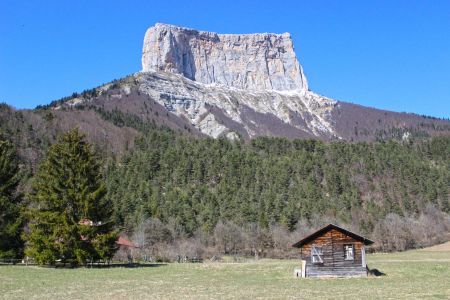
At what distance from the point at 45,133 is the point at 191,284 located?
489 ft

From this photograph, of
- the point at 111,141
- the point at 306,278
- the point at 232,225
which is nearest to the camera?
the point at 306,278

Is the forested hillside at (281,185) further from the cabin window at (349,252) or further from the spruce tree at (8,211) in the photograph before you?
the cabin window at (349,252)

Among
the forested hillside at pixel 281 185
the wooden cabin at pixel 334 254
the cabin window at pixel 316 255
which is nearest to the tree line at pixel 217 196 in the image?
the forested hillside at pixel 281 185

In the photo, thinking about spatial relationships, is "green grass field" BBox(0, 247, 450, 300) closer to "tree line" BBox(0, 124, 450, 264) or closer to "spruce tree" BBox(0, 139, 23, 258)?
"tree line" BBox(0, 124, 450, 264)

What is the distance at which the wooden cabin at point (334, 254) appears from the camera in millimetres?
42906

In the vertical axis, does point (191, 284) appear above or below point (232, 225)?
below

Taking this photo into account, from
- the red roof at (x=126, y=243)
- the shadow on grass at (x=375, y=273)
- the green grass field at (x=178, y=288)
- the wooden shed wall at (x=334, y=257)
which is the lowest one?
the green grass field at (x=178, y=288)

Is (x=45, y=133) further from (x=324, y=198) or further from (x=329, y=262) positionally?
(x=329, y=262)

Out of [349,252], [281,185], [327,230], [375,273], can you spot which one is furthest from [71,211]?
[281,185]

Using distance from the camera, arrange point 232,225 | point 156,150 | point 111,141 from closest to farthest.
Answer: point 232,225, point 156,150, point 111,141

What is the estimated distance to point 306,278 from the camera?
41344 millimetres

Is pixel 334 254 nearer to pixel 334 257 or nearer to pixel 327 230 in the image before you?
pixel 334 257

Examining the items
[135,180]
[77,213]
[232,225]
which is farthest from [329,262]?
[135,180]

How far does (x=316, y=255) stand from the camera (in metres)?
43.8
